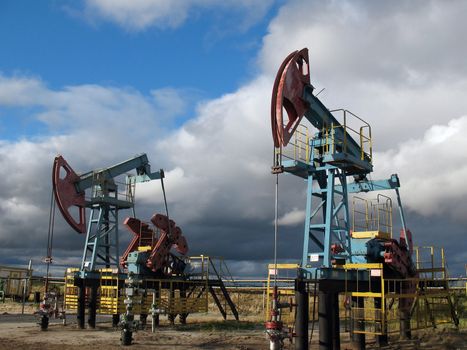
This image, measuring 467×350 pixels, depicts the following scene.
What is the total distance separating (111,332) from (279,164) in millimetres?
8861

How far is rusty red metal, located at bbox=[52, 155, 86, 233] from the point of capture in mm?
19609

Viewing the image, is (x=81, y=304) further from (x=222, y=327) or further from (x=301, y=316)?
(x=301, y=316)

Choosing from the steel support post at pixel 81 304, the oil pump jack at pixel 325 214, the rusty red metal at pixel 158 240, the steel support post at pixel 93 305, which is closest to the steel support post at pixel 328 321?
the oil pump jack at pixel 325 214

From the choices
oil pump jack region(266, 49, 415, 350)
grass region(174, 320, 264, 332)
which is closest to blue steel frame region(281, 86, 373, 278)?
oil pump jack region(266, 49, 415, 350)

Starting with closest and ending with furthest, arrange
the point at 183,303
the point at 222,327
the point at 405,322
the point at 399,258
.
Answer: the point at 399,258, the point at 405,322, the point at 222,327, the point at 183,303

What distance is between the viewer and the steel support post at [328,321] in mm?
12031

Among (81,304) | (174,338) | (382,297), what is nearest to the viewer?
(382,297)

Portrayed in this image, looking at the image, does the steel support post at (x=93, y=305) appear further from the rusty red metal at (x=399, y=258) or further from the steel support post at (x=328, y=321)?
the rusty red metal at (x=399, y=258)

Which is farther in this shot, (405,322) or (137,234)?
(137,234)

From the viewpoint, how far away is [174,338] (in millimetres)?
15922

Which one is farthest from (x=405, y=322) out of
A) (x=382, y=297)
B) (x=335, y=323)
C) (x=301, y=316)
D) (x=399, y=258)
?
(x=301, y=316)

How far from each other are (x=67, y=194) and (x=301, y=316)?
11.2m

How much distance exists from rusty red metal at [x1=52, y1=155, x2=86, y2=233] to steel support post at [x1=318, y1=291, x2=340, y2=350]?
11.0 metres

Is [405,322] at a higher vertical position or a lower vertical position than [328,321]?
lower
